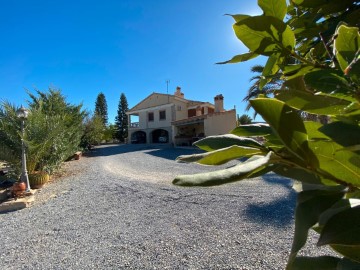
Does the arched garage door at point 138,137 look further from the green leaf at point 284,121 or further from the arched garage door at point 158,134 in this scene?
the green leaf at point 284,121

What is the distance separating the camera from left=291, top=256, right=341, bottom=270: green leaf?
46 cm

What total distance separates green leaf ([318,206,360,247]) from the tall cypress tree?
42864 millimetres

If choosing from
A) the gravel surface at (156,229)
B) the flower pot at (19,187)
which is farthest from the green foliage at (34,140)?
the gravel surface at (156,229)

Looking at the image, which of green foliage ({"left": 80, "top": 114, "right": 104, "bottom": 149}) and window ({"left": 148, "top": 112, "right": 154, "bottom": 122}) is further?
window ({"left": 148, "top": 112, "right": 154, "bottom": 122})

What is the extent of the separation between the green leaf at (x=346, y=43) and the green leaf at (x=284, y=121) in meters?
0.11

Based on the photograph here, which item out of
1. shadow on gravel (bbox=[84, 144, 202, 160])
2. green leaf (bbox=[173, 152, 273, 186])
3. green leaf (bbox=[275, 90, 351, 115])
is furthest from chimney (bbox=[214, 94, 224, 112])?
green leaf (bbox=[173, 152, 273, 186])

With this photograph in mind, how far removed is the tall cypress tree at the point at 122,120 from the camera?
4326 cm

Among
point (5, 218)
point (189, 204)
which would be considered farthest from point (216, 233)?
point (5, 218)

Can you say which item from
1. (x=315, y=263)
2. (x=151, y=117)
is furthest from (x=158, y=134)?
(x=315, y=263)

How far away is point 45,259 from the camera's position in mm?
3936

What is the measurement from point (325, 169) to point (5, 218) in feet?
24.9

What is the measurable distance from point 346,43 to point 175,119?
83.2 feet

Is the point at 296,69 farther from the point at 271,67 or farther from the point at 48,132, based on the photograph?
the point at 48,132

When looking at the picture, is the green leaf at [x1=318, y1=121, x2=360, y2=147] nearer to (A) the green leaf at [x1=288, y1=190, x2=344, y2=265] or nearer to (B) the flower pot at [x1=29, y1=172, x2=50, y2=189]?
(A) the green leaf at [x1=288, y1=190, x2=344, y2=265]
